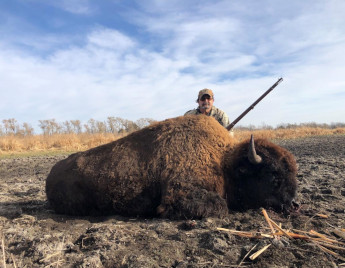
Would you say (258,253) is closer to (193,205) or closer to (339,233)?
(339,233)

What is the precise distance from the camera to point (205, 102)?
7160 mm

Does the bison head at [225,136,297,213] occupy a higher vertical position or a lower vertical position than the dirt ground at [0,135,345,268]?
higher

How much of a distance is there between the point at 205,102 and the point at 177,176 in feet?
11.2

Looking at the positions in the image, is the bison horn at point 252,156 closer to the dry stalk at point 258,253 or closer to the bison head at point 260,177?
the bison head at point 260,177

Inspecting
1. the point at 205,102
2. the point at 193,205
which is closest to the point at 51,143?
the point at 205,102

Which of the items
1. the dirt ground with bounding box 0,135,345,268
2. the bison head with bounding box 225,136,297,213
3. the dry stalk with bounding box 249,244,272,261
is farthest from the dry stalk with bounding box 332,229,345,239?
the dry stalk with bounding box 249,244,272,261

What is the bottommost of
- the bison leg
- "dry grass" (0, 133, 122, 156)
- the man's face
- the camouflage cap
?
the bison leg

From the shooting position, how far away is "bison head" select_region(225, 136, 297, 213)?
13.4 feet

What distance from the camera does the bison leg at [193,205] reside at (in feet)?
12.6

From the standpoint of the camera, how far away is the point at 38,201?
5660 millimetres

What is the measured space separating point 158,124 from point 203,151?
1.03 metres

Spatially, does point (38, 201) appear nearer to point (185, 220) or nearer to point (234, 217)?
point (185, 220)

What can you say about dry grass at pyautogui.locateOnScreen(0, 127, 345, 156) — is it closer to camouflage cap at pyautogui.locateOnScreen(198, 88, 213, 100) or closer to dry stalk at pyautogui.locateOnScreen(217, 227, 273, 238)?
camouflage cap at pyautogui.locateOnScreen(198, 88, 213, 100)

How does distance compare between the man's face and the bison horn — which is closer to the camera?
the bison horn
